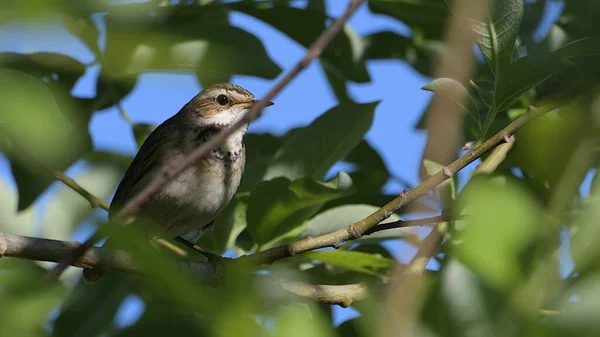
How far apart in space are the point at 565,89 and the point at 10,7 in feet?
12.8

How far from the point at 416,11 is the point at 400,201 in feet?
7.56

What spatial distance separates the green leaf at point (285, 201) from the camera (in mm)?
3721

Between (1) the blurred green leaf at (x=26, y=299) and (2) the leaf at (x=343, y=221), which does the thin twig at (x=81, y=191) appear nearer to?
(2) the leaf at (x=343, y=221)

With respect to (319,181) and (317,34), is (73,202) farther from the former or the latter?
(317,34)

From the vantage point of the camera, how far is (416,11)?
189 inches

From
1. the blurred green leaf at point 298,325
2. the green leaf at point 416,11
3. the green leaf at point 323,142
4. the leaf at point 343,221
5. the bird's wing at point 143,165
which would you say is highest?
the blurred green leaf at point 298,325

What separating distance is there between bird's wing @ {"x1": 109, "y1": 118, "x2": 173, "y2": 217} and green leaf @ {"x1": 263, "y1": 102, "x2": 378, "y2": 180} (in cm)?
151

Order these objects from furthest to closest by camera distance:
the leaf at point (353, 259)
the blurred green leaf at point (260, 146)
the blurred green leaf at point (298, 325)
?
the blurred green leaf at point (260, 146)
the leaf at point (353, 259)
the blurred green leaf at point (298, 325)

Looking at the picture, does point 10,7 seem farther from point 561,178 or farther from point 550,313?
point 561,178

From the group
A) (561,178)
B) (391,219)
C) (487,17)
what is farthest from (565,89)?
(561,178)

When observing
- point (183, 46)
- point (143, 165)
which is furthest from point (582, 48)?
point (143, 165)

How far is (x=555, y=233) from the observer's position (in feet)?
4.17

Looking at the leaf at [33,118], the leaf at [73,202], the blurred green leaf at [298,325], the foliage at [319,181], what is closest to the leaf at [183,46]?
the foliage at [319,181]

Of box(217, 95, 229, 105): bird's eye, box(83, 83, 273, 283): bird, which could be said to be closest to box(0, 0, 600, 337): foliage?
box(83, 83, 273, 283): bird
